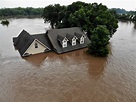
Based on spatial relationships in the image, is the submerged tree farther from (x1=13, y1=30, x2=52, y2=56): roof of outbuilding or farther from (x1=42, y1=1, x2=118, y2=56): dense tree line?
(x1=13, y1=30, x2=52, y2=56): roof of outbuilding

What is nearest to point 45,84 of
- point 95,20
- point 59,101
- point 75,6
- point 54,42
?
point 59,101

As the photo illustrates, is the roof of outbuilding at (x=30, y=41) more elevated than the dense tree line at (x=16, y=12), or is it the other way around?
the dense tree line at (x=16, y=12)

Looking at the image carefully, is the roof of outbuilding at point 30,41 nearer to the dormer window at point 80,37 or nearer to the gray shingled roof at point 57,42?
the gray shingled roof at point 57,42

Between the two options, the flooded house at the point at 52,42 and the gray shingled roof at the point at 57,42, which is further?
the gray shingled roof at the point at 57,42

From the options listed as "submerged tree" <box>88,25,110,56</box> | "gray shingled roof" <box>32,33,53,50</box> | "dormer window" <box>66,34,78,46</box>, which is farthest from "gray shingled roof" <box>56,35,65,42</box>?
"submerged tree" <box>88,25,110,56</box>

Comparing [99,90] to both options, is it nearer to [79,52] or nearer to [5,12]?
[79,52]

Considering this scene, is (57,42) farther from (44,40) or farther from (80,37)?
(80,37)

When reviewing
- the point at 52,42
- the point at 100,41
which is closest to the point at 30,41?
the point at 52,42

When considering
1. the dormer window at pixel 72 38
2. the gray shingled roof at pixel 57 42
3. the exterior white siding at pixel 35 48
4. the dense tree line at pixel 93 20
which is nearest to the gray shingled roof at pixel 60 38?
the gray shingled roof at pixel 57 42
